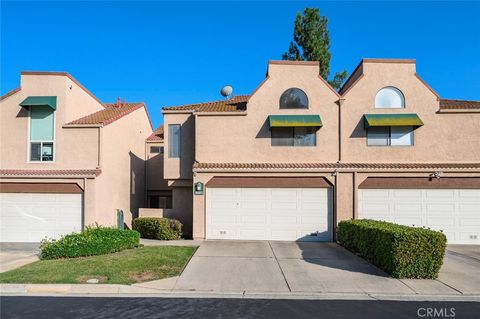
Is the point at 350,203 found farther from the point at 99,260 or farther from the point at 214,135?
the point at 99,260

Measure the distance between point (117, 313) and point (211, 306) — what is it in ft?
6.00

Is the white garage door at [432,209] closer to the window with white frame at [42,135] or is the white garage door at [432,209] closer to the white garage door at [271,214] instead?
the white garage door at [271,214]

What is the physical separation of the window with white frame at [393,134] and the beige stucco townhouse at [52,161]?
12.3 metres

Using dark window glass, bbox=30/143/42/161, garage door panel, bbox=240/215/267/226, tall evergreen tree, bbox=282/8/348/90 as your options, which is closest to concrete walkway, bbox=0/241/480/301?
garage door panel, bbox=240/215/267/226

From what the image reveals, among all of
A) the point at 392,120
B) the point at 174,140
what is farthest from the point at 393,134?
the point at 174,140

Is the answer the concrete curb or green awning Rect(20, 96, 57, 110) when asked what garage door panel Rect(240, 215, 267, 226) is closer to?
the concrete curb

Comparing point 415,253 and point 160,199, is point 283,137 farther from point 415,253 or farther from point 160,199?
point 160,199

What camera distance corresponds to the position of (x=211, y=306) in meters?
7.69

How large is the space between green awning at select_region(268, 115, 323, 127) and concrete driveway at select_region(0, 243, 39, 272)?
34.4 ft

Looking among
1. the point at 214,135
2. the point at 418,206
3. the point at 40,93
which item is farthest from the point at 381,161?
the point at 40,93

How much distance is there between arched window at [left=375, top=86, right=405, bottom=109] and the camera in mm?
17000

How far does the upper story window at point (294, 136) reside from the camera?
16938mm

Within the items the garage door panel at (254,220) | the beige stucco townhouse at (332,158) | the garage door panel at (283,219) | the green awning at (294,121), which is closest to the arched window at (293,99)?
the beige stucco townhouse at (332,158)

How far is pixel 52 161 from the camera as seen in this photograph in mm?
17047
